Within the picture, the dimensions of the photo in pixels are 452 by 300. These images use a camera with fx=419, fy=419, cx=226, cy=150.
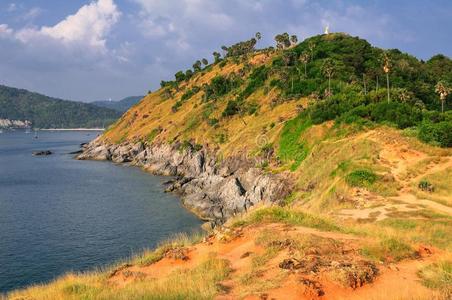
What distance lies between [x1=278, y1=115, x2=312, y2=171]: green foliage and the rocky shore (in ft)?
13.8

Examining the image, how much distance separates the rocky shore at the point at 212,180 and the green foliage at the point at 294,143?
4.21 metres

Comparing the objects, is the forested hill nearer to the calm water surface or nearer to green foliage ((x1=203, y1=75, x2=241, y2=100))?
green foliage ((x1=203, y1=75, x2=241, y2=100))

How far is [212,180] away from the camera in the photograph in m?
77.8

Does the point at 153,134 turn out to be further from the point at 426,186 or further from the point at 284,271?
the point at 284,271

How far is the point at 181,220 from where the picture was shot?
61.6 metres

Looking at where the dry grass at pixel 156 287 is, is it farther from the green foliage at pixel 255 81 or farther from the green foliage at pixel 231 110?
the green foliage at pixel 255 81

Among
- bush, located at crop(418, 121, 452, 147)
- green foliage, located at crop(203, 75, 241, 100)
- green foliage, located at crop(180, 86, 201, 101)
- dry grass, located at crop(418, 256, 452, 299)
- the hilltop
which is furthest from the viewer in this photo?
green foliage, located at crop(180, 86, 201, 101)

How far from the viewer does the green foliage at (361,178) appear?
39.3m

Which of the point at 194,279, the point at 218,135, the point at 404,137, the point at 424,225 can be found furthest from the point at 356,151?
the point at 218,135

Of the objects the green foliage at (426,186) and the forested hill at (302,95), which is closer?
the green foliage at (426,186)

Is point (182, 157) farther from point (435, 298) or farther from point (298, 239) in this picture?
point (435, 298)

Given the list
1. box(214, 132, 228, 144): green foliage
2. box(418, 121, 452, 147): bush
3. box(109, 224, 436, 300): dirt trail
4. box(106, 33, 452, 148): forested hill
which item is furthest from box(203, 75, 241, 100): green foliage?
box(109, 224, 436, 300): dirt trail

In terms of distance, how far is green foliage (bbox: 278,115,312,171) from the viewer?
63.5 m

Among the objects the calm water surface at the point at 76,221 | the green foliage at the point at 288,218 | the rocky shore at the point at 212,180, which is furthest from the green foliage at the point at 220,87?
the green foliage at the point at 288,218
